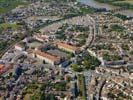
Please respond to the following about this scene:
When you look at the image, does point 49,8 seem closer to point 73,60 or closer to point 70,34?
point 70,34

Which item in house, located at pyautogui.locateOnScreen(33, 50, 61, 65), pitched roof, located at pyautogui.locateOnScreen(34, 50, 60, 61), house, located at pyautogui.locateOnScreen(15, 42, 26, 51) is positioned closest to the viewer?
house, located at pyautogui.locateOnScreen(33, 50, 61, 65)

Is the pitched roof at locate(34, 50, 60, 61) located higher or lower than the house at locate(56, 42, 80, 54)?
higher

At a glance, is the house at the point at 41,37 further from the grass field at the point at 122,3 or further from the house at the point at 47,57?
the grass field at the point at 122,3

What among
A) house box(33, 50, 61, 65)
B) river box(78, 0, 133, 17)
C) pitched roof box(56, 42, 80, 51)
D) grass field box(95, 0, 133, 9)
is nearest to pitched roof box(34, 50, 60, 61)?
house box(33, 50, 61, 65)

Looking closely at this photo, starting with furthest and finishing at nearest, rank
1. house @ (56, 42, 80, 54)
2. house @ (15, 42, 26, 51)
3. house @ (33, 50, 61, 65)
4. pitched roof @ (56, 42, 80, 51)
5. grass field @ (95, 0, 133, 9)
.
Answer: grass field @ (95, 0, 133, 9), house @ (15, 42, 26, 51), pitched roof @ (56, 42, 80, 51), house @ (56, 42, 80, 54), house @ (33, 50, 61, 65)

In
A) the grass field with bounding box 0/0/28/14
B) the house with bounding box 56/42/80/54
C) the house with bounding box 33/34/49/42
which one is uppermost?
the house with bounding box 56/42/80/54

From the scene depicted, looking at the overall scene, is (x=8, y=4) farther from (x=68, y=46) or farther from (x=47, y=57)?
(x=47, y=57)

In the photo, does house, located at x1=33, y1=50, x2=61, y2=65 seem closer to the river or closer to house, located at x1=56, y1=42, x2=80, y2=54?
house, located at x1=56, y1=42, x2=80, y2=54

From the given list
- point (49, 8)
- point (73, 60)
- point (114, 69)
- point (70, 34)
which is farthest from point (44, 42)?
point (49, 8)
